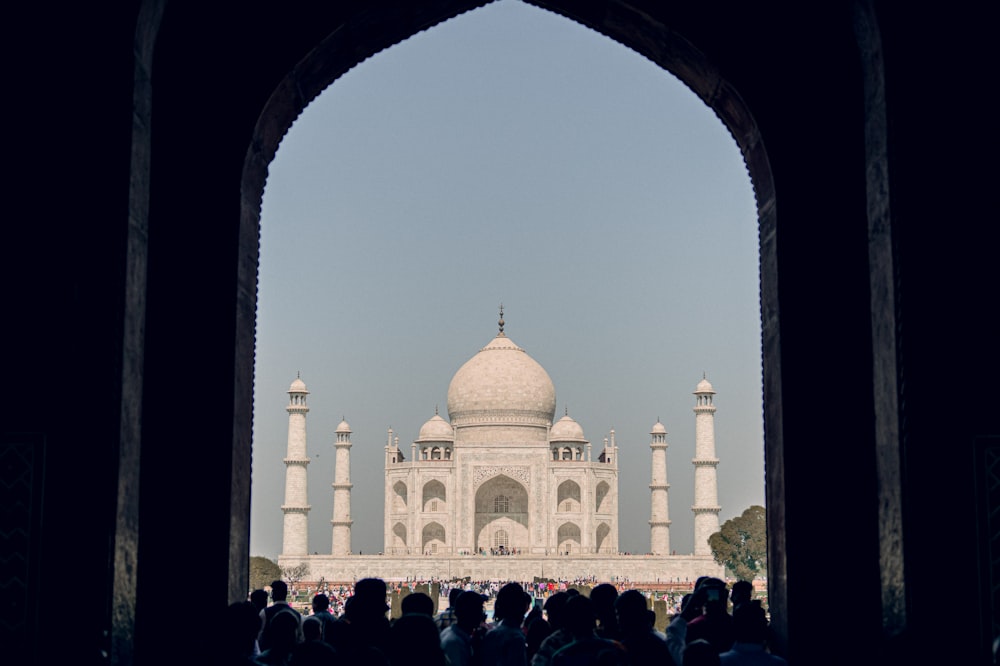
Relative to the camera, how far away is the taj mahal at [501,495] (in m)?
40.1

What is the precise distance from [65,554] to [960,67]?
404cm

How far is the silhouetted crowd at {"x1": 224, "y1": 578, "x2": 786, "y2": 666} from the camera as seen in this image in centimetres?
431

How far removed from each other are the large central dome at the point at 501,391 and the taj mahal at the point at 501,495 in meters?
0.04

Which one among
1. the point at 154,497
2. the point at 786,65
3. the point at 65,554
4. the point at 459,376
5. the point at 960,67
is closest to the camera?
the point at 65,554

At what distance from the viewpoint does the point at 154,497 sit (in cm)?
641

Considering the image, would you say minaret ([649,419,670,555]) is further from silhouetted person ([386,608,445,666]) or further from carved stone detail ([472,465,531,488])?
silhouetted person ([386,608,445,666])

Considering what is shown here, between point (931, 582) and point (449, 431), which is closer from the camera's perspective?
point (931, 582)

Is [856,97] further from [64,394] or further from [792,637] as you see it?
[64,394]

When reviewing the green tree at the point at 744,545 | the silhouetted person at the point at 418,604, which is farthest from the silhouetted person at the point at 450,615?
the green tree at the point at 744,545

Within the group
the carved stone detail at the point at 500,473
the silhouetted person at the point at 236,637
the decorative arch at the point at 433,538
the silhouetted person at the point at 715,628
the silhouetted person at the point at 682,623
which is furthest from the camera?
the decorative arch at the point at 433,538

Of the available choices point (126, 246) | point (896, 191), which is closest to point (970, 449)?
point (896, 191)

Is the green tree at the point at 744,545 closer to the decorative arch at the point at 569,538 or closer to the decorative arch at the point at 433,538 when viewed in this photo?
the decorative arch at the point at 569,538

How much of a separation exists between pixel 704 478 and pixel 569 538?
4474 mm

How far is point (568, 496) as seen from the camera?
1726 inches
